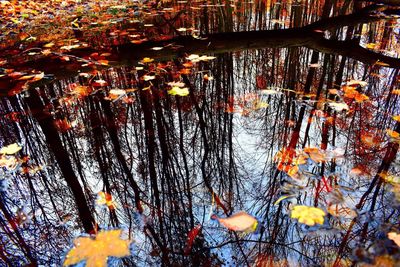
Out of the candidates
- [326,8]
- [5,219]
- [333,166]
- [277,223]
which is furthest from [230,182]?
[326,8]

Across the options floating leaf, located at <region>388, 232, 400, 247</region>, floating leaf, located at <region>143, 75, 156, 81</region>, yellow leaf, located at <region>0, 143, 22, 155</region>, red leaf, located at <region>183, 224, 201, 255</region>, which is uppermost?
floating leaf, located at <region>143, 75, 156, 81</region>

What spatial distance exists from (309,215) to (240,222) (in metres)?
0.33

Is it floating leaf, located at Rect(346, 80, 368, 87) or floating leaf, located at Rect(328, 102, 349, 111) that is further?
floating leaf, located at Rect(346, 80, 368, 87)

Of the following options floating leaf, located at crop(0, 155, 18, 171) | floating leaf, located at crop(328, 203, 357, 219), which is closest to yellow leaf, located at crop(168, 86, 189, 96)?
floating leaf, located at crop(0, 155, 18, 171)

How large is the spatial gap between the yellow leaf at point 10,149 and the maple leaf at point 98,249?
1027mm

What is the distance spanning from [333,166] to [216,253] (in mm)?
883

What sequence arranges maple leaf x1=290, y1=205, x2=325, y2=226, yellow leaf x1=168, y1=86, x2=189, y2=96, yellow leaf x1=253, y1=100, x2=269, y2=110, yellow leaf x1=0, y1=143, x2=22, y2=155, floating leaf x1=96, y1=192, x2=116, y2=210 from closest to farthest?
1. maple leaf x1=290, y1=205, x2=325, y2=226
2. floating leaf x1=96, y1=192, x2=116, y2=210
3. yellow leaf x1=0, y1=143, x2=22, y2=155
4. yellow leaf x1=253, y1=100, x2=269, y2=110
5. yellow leaf x1=168, y1=86, x2=189, y2=96

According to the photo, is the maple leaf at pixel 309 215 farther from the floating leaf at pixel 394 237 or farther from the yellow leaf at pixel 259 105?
the yellow leaf at pixel 259 105

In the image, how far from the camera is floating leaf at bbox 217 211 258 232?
54.2 inches

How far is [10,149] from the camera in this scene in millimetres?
2006

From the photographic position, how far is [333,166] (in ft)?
5.50

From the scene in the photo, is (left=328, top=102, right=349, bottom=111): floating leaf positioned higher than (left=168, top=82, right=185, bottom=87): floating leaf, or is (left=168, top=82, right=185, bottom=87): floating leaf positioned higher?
(left=168, top=82, right=185, bottom=87): floating leaf

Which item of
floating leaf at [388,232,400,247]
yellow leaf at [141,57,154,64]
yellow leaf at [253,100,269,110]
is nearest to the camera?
floating leaf at [388,232,400,247]

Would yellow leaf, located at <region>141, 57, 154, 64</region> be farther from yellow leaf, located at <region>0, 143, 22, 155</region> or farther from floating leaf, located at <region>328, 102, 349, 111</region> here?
floating leaf, located at <region>328, 102, 349, 111</region>
